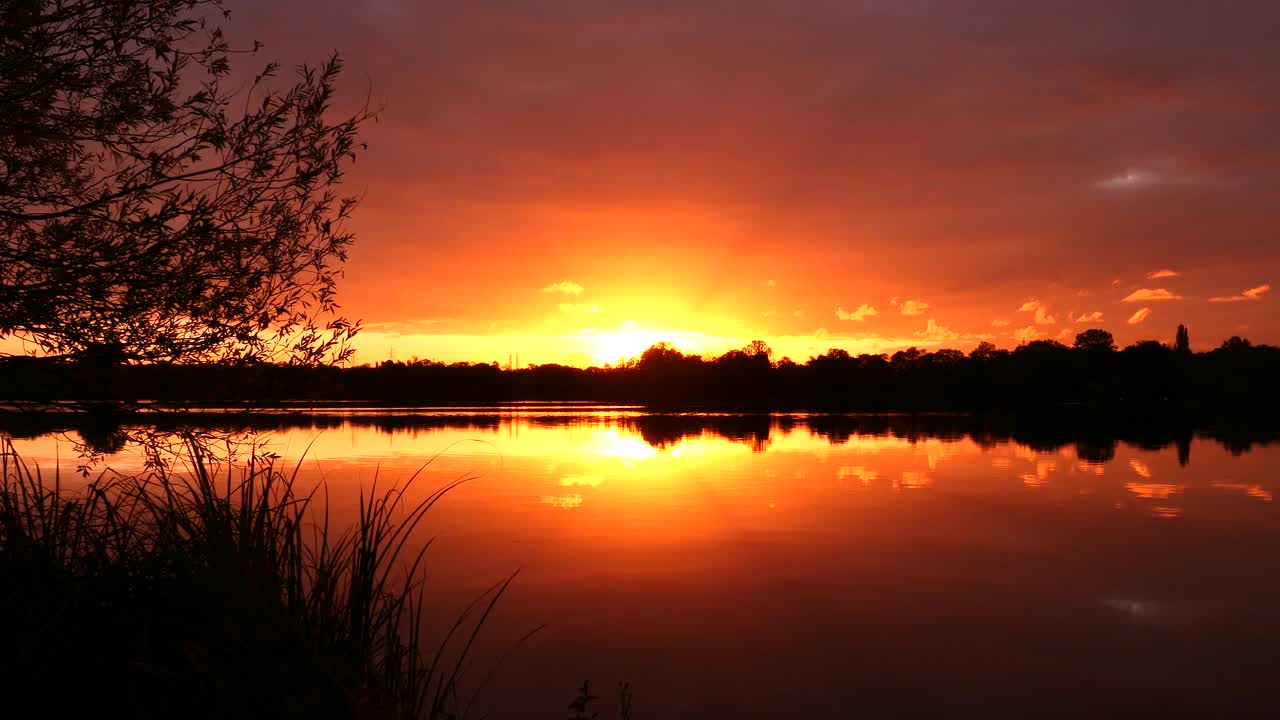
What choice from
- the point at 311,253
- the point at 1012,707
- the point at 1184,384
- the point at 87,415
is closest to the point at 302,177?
the point at 311,253

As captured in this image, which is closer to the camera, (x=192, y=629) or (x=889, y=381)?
(x=192, y=629)

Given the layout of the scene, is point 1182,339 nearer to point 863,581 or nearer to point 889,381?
point 889,381

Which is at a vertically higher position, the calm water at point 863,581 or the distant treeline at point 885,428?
the distant treeline at point 885,428

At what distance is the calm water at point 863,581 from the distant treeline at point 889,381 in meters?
61.1

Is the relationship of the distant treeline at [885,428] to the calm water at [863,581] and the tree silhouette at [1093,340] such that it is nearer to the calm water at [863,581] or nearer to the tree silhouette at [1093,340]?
the calm water at [863,581]

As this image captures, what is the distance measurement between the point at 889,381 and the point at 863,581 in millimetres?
122678

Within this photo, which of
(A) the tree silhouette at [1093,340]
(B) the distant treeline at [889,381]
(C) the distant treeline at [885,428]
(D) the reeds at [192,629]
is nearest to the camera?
(D) the reeds at [192,629]

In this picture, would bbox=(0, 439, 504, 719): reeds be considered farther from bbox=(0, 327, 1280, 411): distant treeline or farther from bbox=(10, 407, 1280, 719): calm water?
bbox=(0, 327, 1280, 411): distant treeline

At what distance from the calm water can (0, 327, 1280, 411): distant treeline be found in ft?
200

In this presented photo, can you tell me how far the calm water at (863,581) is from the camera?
10953 millimetres

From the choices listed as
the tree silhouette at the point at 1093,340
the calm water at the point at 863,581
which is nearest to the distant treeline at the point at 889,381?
the tree silhouette at the point at 1093,340

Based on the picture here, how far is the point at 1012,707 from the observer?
10.4 meters

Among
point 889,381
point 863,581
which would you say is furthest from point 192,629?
point 889,381

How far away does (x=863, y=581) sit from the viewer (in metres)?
15.8
